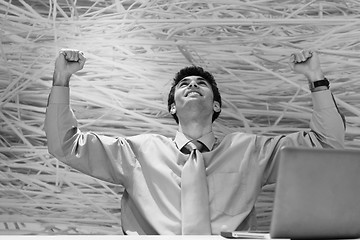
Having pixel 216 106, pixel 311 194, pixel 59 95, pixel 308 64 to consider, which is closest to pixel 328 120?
pixel 308 64

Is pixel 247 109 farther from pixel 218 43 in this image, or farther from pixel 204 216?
pixel 204 216

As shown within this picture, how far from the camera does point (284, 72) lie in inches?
107

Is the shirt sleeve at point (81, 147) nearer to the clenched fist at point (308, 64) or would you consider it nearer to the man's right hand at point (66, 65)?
the man's right hand at point (66, 65)

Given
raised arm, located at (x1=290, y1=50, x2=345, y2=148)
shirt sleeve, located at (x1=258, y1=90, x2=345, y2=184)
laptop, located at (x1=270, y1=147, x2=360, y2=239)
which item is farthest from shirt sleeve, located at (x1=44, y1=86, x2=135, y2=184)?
laptop, located at (x1=270, y1=147, x2=360, y2=239)

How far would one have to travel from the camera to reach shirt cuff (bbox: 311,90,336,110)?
2.33 metres

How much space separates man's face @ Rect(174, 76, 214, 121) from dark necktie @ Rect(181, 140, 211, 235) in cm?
23

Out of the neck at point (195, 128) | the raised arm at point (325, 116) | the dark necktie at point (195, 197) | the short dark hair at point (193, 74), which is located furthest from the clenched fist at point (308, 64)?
the dark necktie at point (195, 197)

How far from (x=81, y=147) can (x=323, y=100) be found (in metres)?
1.07

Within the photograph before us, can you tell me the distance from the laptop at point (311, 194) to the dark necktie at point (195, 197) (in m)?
0.80

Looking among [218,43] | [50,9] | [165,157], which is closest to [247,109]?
[218,43]

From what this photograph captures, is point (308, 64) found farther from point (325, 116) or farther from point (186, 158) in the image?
point (186, 158)

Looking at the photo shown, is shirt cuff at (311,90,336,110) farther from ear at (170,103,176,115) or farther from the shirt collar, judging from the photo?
ear at (170,103,176,115)

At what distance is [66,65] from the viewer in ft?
7.77

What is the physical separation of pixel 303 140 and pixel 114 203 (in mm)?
949
